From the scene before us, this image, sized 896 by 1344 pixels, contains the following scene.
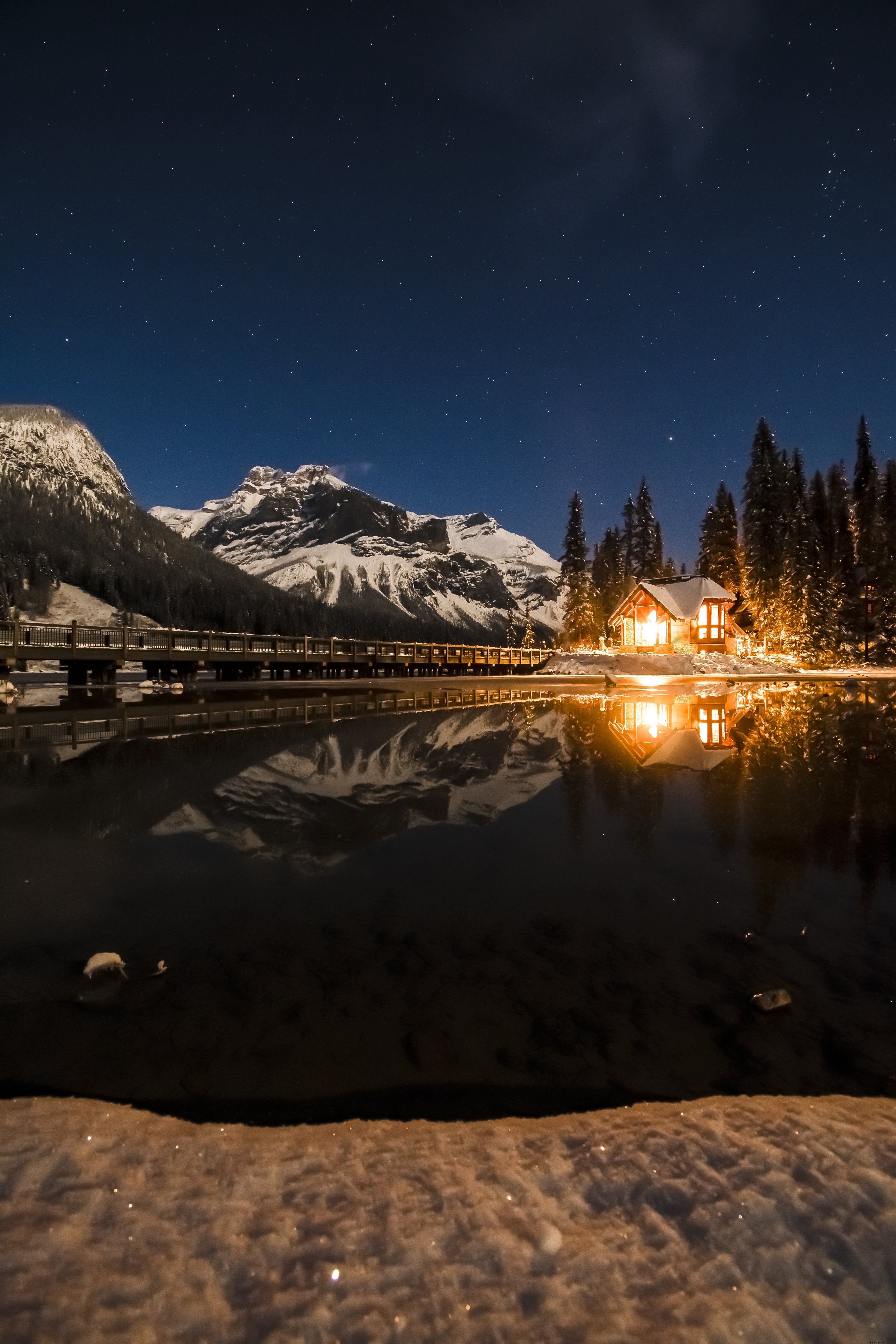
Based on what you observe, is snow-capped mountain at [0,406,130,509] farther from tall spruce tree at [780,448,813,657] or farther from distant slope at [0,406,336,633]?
tall spruce tree at [780,448,813,657]

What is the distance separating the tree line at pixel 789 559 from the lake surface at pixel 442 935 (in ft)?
166

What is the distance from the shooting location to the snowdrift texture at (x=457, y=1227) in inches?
56.7

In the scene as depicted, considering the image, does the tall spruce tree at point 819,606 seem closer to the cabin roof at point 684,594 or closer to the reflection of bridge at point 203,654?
the cabin roof at point 684,594

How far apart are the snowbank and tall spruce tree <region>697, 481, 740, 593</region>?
15930 mm

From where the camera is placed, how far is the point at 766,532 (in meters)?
53.9

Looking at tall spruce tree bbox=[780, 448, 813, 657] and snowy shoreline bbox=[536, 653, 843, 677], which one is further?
tall spruce tree bbox=[780, 448, 813, 657]

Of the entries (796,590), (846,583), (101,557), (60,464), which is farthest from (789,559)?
(60,464)

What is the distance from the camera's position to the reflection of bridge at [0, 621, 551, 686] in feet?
85.2

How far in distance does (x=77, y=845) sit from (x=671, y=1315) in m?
5.66

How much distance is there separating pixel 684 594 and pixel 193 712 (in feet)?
154

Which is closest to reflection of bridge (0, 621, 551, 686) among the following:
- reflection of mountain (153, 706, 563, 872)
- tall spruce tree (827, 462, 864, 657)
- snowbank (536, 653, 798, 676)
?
snowbank (536, 653, 798, 676)

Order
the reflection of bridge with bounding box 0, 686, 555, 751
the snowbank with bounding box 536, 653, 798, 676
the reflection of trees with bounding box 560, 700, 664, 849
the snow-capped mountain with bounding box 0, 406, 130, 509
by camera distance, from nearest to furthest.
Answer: the reflection of trees with bounding box 560, 700, 664, 849, the reflection of bridge with bounding box 0, 686, 555, 751, the snowbank with bounding box 536, 653, 798, 676, the snow-capped mountain with bounding box 0, 406, 130, 509

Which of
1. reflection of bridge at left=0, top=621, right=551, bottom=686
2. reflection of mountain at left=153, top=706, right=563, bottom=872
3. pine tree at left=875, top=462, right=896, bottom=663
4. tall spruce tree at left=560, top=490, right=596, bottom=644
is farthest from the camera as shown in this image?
tall spruce tree at left=560, top=490, right=596, bottom=644

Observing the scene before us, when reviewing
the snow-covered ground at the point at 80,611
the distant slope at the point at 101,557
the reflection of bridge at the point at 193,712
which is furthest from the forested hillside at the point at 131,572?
the reflection of bridge at the point at 193,712
